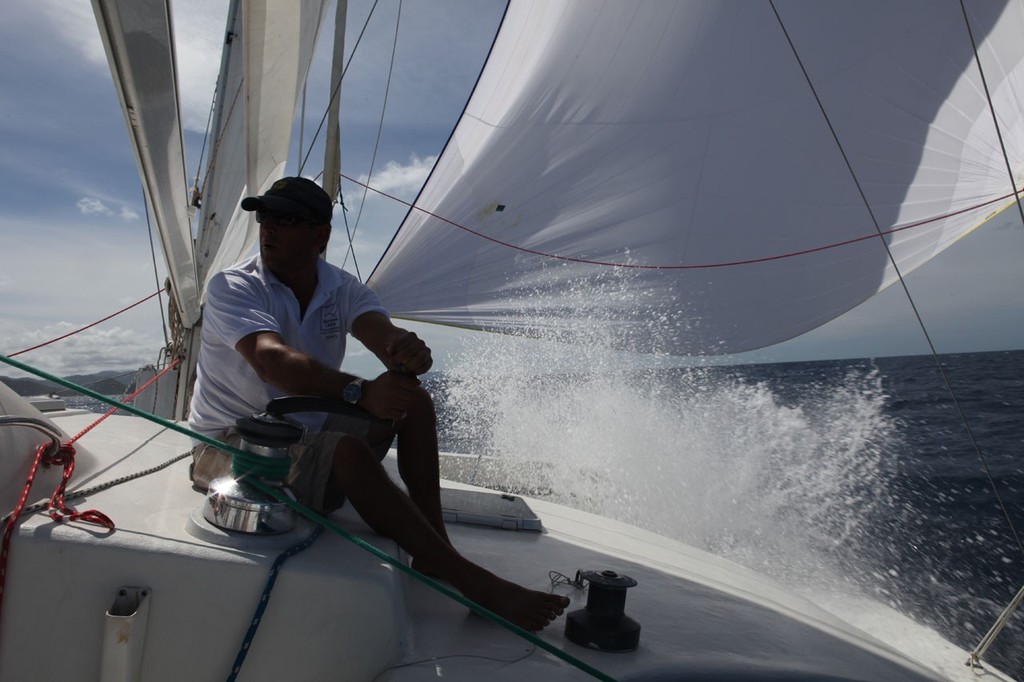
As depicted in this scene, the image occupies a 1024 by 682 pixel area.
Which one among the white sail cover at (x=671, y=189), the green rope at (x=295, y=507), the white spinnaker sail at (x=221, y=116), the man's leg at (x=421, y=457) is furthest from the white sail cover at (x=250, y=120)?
the green rope at (x=295, y=507)

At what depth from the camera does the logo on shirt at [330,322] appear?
5.59 ft

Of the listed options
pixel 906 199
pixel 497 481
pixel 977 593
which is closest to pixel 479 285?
pixel 497 481

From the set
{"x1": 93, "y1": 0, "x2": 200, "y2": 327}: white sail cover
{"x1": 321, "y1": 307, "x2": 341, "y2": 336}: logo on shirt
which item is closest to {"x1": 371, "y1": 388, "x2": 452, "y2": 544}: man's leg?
{"x1": 321, "y1": 307, "x2": 341, "y2": 336}: logo on shirt

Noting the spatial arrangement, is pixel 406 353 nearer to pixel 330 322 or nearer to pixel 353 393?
pixel 353 393

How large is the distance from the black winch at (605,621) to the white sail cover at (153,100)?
1.96 meters

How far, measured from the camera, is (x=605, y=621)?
1230mm

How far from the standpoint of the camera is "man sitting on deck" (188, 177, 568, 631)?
1.26 metres

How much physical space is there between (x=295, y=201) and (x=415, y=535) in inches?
31.1

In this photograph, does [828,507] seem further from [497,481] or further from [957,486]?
[497,481]

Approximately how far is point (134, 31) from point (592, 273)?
7.75ft

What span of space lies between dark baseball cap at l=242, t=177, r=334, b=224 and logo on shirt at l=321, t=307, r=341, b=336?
0.22m

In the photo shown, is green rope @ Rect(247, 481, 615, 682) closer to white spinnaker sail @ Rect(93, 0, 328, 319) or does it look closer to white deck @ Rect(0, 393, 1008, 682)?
white deck @ Rect(0, 393, 1008, 682)

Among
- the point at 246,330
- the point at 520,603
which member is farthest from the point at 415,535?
the point at 246,330

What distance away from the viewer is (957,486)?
8609mm
